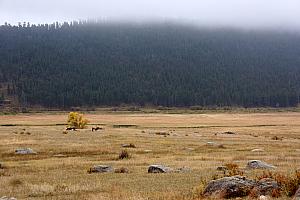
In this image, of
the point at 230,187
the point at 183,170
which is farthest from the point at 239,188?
the point at 183,170

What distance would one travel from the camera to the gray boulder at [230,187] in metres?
20.5

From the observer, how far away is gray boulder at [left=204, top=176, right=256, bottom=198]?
20.5m

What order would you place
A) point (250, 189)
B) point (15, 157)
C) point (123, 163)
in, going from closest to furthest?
point (250, 189) < point (123, 163) < point (15, 157)

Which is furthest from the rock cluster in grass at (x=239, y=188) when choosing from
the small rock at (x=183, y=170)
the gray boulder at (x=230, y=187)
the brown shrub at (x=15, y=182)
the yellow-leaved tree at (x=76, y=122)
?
the yellow-leaved tree at (x=76, y=122)

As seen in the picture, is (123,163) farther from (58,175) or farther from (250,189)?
(250,189)

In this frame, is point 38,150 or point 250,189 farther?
point 38,150

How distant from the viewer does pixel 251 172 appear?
30.8 metres

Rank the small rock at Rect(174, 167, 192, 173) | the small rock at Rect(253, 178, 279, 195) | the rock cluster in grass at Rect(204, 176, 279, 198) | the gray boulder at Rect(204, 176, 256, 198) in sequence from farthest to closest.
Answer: the small rock at Rect(174, 167, 192, 173) → the gray boulder at Rect(204, 176, 256, 198) → the rock cluster in grass at Rect(204, 176, 279, 198) → the small rock at Rect(253, 178, 279, 195)

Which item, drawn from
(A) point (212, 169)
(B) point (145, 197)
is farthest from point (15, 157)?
(B) point (145, 197)

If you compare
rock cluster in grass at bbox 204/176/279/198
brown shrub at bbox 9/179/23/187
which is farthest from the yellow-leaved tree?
rock cluster in grass at bbox 204/176/279/198

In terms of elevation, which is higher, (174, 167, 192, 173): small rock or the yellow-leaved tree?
the yellow-leaved tree

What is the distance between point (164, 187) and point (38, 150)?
93.7 ft

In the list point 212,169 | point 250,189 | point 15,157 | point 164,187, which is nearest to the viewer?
point 250,189

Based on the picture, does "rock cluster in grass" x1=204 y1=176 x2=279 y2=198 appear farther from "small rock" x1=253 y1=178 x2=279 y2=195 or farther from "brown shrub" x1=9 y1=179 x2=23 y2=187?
"brown shrub" x1=9 y1=179 x2=23 y2=187
